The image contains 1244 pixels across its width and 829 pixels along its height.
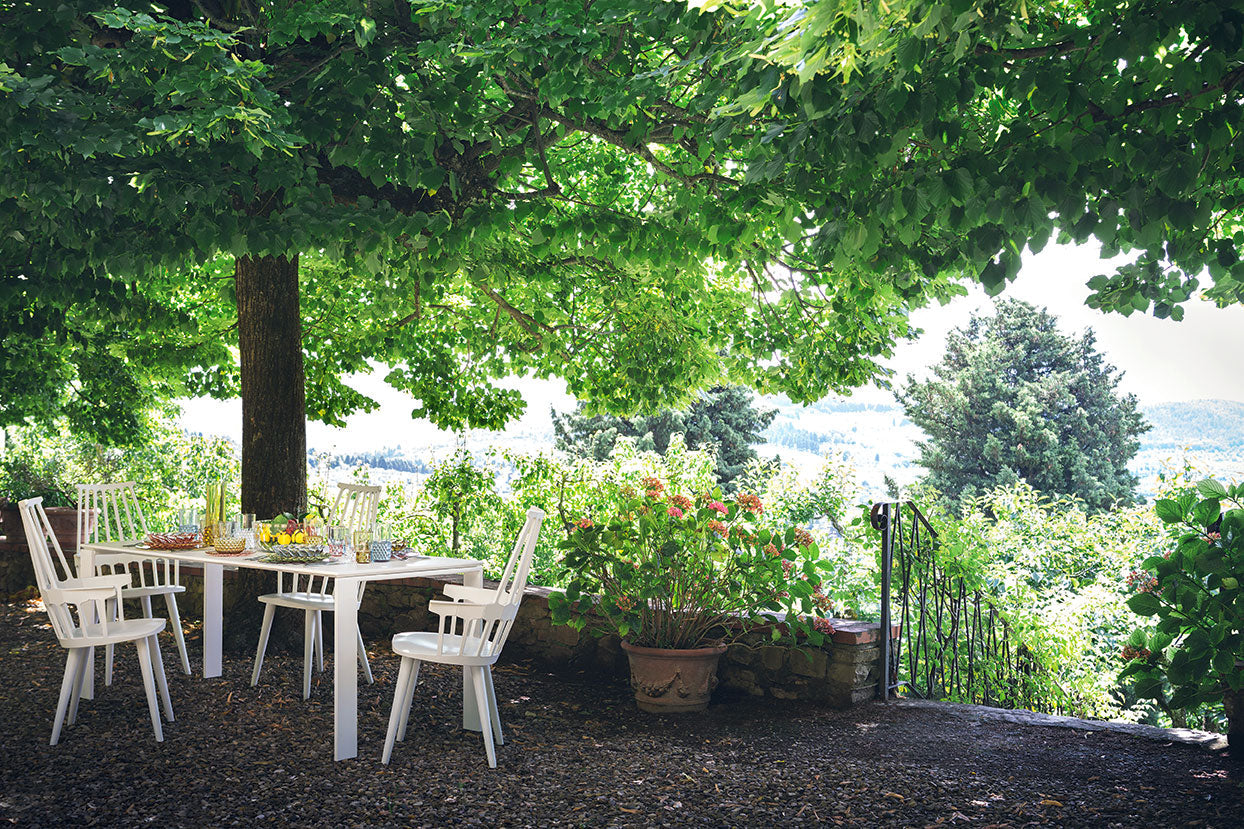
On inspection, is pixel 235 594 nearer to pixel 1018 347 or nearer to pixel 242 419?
pixel 242 419

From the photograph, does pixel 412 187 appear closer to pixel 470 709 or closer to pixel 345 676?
pixel 345 676

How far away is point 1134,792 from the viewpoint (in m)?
3.60

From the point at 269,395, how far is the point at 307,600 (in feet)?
5.07

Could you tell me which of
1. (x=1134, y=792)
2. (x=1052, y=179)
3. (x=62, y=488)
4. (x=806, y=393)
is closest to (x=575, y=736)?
(x=1134, y=792)

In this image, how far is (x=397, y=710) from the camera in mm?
4055

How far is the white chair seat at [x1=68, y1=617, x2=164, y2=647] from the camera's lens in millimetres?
4324

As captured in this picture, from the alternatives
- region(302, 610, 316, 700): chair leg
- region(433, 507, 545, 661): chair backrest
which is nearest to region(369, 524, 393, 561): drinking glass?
region(433, 507, 545, 661): chair backrest

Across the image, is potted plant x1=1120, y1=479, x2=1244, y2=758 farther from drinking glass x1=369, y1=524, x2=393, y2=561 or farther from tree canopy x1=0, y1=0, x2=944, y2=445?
drinking glass x1=369, y1=524, x2=393, y2=561

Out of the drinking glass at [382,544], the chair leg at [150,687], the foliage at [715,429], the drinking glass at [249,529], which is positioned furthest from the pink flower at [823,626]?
the foliage at [715,429]

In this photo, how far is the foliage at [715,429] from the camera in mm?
23675

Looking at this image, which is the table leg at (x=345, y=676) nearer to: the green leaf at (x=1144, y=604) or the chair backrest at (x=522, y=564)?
the chair backrest at (x=522, y=564)

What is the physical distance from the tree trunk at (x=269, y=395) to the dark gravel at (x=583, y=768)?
48.1 inches

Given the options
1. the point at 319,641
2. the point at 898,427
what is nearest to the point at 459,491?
the point at 319,641

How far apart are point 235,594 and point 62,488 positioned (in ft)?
14.9
